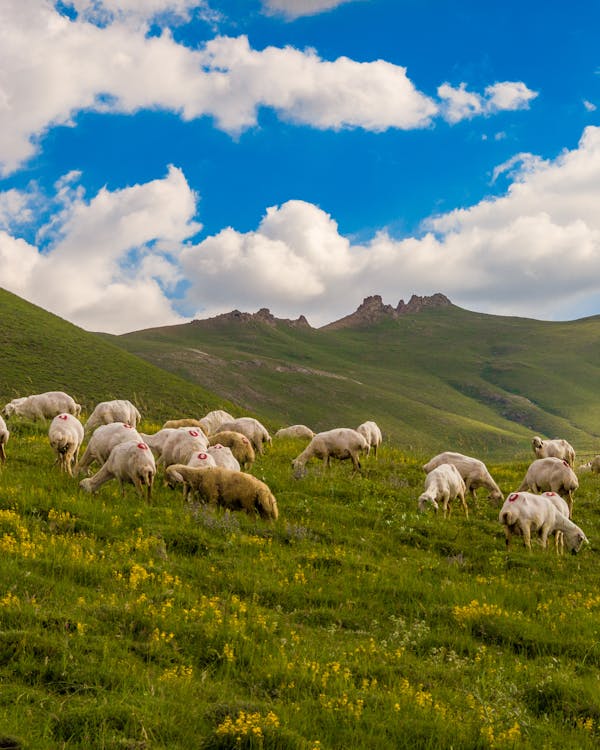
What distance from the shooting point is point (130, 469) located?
14.2m

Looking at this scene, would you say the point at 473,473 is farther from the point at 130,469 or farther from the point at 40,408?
the point at 40,408

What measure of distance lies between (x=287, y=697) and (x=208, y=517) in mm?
6335

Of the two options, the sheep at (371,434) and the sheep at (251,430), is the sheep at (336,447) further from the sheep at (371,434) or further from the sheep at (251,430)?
the sheep at (371,434)

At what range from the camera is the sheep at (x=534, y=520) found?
15070 mm

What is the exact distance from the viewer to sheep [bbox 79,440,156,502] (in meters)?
14.2

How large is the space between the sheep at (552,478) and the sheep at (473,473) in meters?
0.79

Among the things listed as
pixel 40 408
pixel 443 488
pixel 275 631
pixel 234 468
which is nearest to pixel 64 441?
pixel 234 468

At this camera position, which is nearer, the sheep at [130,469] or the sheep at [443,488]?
the sheep at [130,469]

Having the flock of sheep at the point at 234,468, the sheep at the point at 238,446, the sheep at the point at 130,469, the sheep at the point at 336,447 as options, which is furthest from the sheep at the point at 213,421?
the sheep at the point at 130,469

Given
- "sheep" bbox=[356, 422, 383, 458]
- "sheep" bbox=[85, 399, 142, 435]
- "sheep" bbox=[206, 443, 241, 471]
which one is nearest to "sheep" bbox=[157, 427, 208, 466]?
"sheep" bbox=[206, 443, 241, 471]

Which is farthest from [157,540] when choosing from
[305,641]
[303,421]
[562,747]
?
[303,421]

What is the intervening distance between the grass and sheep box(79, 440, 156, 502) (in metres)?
0.40

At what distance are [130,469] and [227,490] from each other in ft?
7.57

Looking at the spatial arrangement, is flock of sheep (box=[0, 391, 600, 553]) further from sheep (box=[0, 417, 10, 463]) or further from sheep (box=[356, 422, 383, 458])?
sheep (box=[356, 422, 383, 458])
